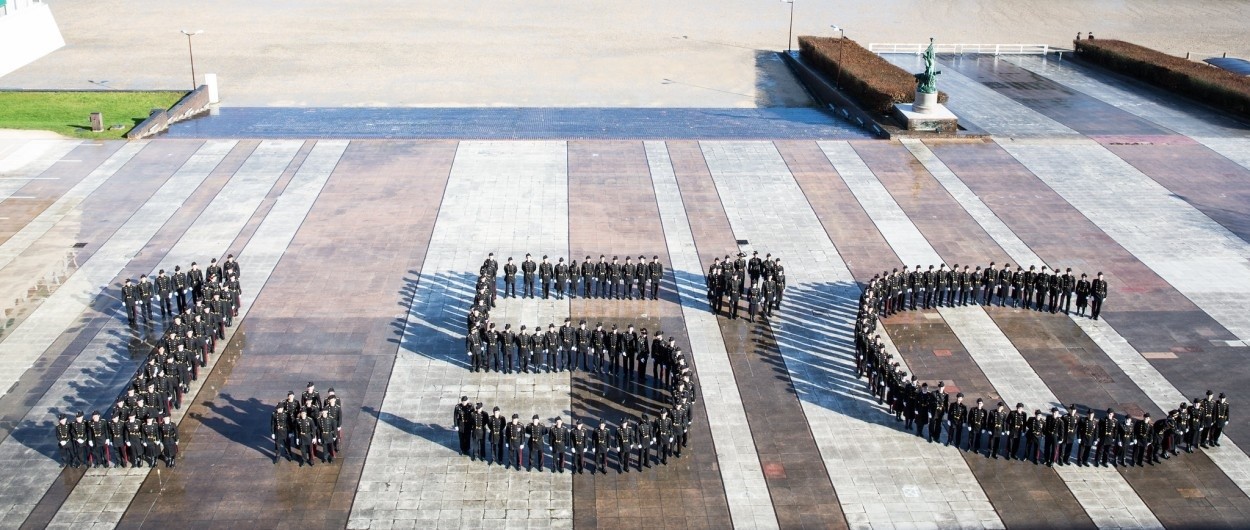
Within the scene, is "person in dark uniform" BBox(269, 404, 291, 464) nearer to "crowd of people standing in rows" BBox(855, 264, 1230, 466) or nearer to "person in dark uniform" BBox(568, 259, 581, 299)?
"person in dark uniform" BBox(568, 259, 581, 299)

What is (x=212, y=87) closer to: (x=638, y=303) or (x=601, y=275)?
(x=601, y=275)

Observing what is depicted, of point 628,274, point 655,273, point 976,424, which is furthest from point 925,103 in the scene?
point 976,424

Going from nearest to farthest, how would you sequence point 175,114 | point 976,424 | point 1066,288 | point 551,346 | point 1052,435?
1. point 1052,435
2. point 976,424
3. point 551,346
4. point 1066,288
5. point 175,114

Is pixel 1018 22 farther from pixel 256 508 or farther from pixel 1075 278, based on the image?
pixel 256 508

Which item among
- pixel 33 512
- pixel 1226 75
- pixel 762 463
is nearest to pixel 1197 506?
pixel 762 463

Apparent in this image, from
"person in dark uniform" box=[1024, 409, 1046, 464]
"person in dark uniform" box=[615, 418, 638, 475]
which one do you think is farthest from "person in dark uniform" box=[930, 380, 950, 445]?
"person in dark uniform" box=[615, 418, 638, 475]

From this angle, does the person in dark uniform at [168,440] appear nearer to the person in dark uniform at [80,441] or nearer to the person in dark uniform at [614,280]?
the person in dark uniform at [80,441]

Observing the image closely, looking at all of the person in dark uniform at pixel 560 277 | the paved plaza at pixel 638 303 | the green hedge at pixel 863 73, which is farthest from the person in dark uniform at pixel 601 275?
the green hedge at pixel 863 73

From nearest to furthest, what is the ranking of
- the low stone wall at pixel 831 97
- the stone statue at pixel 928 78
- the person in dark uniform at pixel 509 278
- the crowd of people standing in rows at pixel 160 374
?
the crowd of people standing in rows at pixel 160 374
the person in dark uniform at pixel 509 278
the stone statue at pixel 928 78
the low stone wall at pixel 831 97
